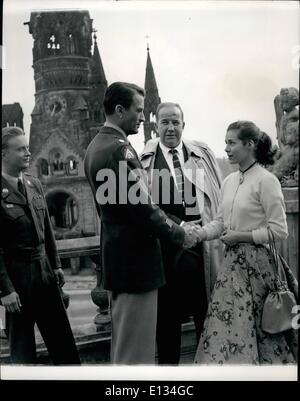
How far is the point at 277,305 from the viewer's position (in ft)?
11.8

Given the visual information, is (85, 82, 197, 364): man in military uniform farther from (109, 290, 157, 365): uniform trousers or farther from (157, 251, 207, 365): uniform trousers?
(157, 251, 207, 365): uniform trousers

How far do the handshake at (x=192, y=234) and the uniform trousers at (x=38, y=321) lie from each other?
1.07 metres

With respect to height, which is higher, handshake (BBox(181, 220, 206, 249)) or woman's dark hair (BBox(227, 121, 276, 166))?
woman's dark hair (BBox(227, 121, 276, 166))

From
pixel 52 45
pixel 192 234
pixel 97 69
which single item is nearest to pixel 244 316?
pixel 192 234

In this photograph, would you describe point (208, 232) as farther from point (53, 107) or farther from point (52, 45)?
point (52, 45)

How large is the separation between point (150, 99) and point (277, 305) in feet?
5.70

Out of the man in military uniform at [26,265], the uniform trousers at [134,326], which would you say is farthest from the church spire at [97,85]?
the uniform trousers at [134,326]

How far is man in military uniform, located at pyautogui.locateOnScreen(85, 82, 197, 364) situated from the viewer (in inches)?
143

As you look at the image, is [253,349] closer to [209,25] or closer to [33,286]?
[33,286]

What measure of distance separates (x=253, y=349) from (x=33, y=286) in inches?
64.9

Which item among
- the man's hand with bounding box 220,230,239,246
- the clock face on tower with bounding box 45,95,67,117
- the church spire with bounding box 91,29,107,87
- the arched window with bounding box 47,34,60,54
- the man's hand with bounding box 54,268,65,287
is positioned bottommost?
the man's hand with bounding box 54,268,65,287

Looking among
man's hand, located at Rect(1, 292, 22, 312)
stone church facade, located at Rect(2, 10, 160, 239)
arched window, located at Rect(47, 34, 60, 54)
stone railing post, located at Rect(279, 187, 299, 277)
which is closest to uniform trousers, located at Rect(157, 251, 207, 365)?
stone railing post, located at Rect(279, 187, 299, 277)

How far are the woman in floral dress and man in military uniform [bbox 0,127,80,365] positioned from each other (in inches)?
44.5

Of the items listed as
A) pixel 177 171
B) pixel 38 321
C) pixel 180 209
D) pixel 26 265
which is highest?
pixel 177 171
